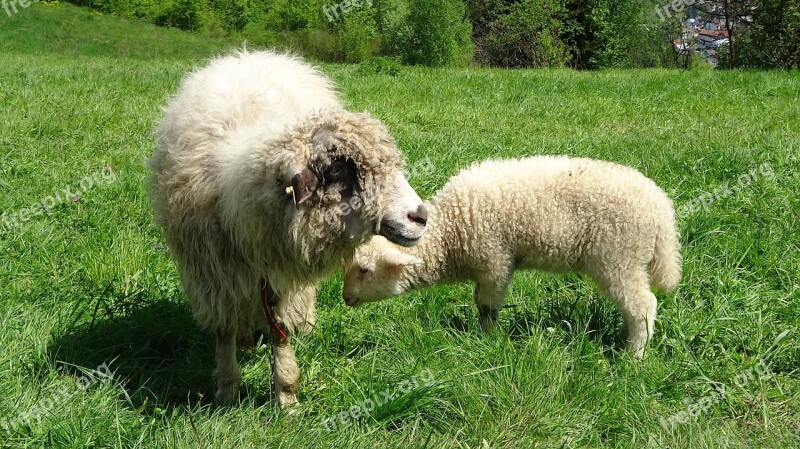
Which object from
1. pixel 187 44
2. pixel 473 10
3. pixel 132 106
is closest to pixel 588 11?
pixel 473 10

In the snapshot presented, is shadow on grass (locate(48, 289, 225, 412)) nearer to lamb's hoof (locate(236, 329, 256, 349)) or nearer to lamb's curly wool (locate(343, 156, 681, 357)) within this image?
lamb's hoof (locate(236, 329, 256, 349))

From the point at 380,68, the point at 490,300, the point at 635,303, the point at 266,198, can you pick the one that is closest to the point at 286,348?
the point at 266,198

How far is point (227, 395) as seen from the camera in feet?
10.5

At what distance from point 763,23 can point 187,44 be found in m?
19.1

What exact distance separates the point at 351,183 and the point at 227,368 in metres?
1.17

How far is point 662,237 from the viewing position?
360 cm

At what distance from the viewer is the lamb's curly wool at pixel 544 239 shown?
3.55 metres

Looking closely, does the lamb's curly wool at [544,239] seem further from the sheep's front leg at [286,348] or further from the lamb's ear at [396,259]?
the sheep's front leg at [286,348]

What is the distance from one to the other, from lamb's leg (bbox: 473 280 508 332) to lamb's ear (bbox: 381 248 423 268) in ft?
1.26

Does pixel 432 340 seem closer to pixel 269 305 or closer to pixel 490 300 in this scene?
pixel 490 300

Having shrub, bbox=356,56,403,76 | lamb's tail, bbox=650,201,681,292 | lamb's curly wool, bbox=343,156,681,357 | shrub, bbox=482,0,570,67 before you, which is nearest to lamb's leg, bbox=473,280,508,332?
lamb's curly wool, bbox=343,156,681,357

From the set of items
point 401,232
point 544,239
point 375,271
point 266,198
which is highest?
point 266,198

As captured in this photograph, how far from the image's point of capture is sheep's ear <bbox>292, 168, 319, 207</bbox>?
101 inches

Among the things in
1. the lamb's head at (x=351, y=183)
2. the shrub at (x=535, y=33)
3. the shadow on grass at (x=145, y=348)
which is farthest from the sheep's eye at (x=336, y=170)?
the shrub at (x=535, y=33)
